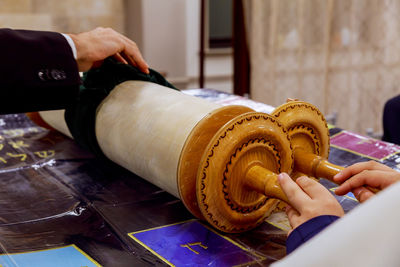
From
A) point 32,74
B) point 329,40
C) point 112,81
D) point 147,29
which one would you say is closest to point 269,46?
point 329,40

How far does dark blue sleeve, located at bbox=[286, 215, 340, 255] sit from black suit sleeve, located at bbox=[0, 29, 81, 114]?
0.60m

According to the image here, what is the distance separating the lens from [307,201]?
22.4 inches

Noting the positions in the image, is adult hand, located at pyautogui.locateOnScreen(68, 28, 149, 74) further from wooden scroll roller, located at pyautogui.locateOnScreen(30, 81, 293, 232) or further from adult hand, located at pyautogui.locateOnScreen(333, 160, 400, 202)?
adult hand, located at pyautogui.locateOnScreen(333, 160, 400, 202)

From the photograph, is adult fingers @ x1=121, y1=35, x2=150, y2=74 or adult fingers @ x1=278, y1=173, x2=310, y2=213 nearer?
adult fingers @ x1=278, y1=173, x2=310, y2=213

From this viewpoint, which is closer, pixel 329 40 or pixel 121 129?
pixel 121 129

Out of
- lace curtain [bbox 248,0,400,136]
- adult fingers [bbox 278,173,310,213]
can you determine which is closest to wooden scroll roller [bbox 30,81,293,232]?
adult fingers [bbox 278,173,310,213]

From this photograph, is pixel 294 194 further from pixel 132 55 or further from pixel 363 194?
pixel 132 55

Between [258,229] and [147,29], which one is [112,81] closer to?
[258,229]

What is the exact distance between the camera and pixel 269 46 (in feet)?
9.50

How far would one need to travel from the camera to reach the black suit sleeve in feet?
2.78

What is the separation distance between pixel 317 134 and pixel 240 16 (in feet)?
7.14

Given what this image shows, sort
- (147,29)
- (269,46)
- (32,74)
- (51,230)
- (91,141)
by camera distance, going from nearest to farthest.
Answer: (51,230)
(32,74)
(91,141)
(269,46)
(147,29)

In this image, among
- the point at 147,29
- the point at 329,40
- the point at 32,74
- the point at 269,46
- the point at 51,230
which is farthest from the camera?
the point at 147,29

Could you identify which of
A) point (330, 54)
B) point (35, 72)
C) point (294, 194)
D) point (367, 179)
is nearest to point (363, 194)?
point (367, 179)
